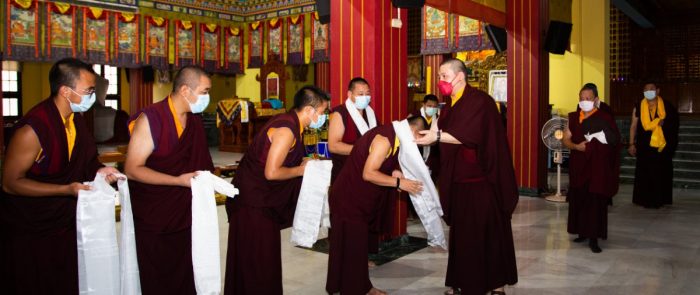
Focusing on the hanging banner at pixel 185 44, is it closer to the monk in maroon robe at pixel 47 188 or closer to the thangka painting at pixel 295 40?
the thangka painting at pixel 295 40

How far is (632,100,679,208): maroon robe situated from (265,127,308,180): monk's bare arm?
5670mm

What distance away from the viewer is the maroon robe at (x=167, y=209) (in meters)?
2.71

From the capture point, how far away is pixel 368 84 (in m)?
4.64

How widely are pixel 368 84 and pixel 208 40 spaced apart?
11.0 metres

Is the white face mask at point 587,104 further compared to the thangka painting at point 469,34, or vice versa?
the thangka painting at point 469,34

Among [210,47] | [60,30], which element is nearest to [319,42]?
[210,47]

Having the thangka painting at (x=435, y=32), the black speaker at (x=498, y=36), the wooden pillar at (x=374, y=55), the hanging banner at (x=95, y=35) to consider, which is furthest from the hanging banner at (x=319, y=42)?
the wooden pillar at (x=374, y=55)

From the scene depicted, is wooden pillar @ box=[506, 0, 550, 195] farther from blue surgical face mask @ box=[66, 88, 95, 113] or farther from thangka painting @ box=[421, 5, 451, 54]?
blue surgical face mask @ box=[66, 88, 95, 113]

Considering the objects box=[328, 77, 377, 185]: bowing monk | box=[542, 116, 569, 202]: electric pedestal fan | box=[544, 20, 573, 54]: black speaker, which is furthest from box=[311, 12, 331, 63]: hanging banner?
box=[328, 77, 377, 185]: bowing monk

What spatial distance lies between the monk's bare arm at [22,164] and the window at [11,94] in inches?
540

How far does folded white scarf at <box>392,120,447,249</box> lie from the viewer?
3.26 m

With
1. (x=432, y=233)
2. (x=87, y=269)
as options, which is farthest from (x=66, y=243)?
(x=432, y=233)

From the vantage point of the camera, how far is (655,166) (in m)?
7.18

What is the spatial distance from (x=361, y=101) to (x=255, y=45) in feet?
37.3
